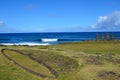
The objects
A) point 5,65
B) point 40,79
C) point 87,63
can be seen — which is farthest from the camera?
point 87,63

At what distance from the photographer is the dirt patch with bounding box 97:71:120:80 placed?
14.5m

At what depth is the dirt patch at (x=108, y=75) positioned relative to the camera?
47.6ft

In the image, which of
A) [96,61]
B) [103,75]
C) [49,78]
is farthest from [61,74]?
[96,61]

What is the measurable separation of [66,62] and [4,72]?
6.24 m

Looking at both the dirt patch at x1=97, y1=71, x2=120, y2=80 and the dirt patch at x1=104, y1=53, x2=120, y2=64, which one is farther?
the dirt patch at x1=104, y1=53, x2=120, y2=64

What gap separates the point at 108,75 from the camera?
1525 centimetres

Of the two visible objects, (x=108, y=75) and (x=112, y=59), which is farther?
(x=112, y=59)

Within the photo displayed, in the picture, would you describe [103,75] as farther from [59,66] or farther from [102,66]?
[59,66]

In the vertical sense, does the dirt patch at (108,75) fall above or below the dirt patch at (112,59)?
below

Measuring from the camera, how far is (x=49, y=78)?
47.5 feet

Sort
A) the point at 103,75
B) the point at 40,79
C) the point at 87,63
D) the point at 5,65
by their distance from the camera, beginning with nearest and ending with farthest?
1. the point at 40,79
2. the point at 103,75
3. the point at 5,65
4. the point at 87,63

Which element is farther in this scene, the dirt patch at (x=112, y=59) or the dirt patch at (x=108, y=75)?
the dirt patch at (x=112, y=59)

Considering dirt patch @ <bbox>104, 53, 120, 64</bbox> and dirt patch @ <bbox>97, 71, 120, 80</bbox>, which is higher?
dirt patch @ <bbox>104, 53, 120, 64</bbox>

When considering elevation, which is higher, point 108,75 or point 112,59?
point 112,59
